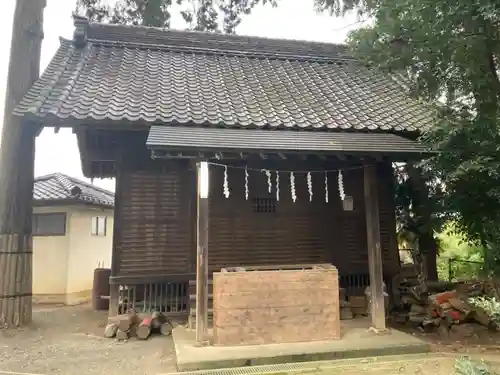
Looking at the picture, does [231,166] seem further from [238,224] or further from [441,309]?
[441,309]

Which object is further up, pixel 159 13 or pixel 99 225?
pixel 159 13

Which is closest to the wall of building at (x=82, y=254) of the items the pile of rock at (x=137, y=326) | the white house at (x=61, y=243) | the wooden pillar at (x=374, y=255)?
the white house at (x=61, y=243)

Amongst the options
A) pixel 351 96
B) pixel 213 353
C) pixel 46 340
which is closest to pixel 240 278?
pixel 213 353

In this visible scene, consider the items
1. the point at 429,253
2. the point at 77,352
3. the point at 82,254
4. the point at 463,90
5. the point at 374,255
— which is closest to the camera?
Answer: the point at 77,352

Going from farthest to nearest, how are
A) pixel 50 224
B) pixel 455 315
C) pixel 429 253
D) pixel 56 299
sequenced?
pixel 50 224 < pixel 56 299 < pixel 429 253 < pixel 455 315

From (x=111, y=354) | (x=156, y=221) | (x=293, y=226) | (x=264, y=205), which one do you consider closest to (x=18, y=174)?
(x=156, y=221)

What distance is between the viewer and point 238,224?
749 cm

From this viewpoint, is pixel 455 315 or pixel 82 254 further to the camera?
pixel 82 254

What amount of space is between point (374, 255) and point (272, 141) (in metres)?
2.52

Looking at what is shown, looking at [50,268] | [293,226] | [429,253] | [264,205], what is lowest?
[50,268]

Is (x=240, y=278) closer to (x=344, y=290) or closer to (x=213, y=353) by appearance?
(x=213, y=353)

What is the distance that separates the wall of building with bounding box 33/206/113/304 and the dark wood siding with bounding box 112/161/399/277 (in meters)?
5.60

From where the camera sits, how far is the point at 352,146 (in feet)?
20.0

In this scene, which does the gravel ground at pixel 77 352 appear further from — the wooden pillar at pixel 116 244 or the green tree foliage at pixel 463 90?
the green tree foliage at pixel 463 90
